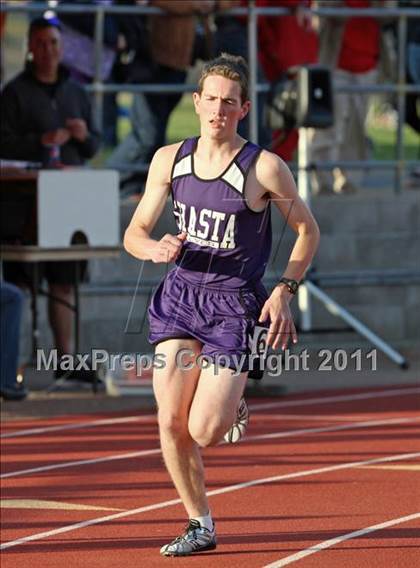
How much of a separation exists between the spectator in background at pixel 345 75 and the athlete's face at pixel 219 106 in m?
7.77

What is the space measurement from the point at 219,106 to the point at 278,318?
35.2 inches

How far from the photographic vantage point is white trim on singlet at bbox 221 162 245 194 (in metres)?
6.88

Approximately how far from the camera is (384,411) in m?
11.9

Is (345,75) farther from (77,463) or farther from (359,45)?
(77,463)

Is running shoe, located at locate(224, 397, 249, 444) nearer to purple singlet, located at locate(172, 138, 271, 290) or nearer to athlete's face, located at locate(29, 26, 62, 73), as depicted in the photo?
purple singlet, located at locate(172, 138, 271, 290)

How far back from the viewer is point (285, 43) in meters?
14.4

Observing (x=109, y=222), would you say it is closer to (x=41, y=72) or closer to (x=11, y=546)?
(x=41, y=72)

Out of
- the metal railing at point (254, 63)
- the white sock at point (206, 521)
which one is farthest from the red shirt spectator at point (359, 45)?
the white sock at point (206, 521)

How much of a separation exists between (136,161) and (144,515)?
20.3ft

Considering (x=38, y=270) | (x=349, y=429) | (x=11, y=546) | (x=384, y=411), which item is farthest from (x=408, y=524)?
(x=38, y=270)

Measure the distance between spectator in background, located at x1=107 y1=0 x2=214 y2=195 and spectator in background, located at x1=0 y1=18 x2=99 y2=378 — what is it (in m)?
1.08

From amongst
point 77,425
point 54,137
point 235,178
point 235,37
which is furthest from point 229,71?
point 235,37

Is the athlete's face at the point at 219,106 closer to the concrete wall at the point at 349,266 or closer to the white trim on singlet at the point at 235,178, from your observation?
the white trim on singlet at the point at 235,178

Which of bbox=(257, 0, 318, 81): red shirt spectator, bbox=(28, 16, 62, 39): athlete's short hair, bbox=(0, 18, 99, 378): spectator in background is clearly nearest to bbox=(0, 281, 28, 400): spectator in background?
bbox=(0, 18, 99, 378): spectator in background
